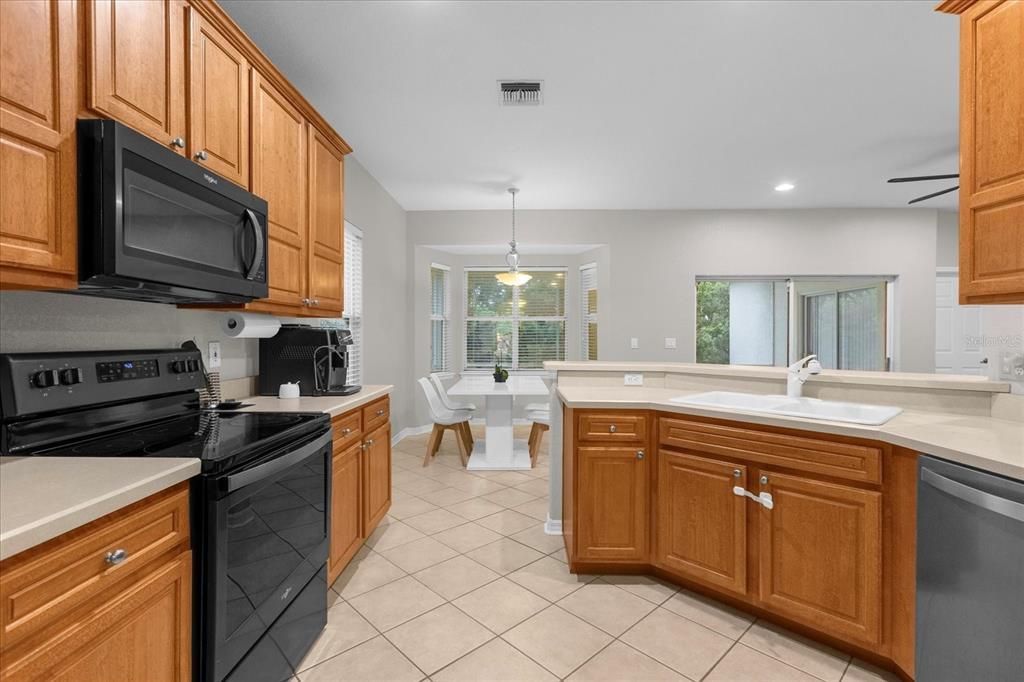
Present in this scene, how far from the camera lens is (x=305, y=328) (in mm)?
2582

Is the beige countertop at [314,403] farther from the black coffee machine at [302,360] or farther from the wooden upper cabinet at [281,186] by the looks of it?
→ the wooden upper cabinet at [281,186]

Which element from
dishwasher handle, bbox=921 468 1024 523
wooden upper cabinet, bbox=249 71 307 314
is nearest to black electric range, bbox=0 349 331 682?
wooden upper cabinet, bbox=249 71 307 314

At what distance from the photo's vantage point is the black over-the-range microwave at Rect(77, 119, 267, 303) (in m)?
1.21

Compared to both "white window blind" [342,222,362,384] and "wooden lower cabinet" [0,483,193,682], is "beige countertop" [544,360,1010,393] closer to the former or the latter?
"white window blind" [342,222,362,384]

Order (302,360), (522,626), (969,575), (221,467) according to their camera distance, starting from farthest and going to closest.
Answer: (302,360), (522,626), (969,575), (221,467)

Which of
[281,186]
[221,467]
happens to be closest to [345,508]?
[221,467]

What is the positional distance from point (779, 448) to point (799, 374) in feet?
1.98

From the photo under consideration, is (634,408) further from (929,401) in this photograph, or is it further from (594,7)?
(594,7)

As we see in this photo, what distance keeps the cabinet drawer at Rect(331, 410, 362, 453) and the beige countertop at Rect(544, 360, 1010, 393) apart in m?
1.18

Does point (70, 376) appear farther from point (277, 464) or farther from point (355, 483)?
point (355, 483)

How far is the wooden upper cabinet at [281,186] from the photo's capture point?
205cm

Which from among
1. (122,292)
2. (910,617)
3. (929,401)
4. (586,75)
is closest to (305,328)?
(122,292)

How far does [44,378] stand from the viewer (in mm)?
1336

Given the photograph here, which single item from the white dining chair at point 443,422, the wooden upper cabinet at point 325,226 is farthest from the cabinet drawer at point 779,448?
the white dining chair at point 443,422
